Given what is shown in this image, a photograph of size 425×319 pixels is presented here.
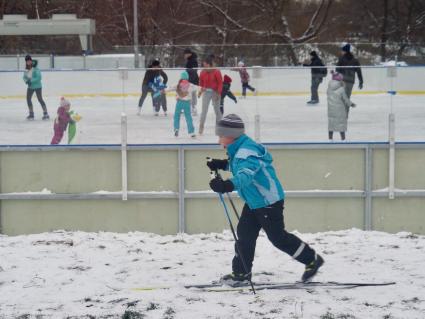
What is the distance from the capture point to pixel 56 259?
22.3 ft

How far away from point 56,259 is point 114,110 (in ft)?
6.88

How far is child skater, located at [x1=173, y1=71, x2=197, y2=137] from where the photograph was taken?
8.27 meters

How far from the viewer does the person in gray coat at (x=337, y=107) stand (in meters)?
8.50

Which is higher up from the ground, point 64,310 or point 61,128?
point 61,128

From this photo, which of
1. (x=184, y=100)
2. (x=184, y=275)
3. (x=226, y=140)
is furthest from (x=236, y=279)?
(x=184, y=100)

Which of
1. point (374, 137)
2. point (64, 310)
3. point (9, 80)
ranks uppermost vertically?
point (9, 80)

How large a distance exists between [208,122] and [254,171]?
284 cm

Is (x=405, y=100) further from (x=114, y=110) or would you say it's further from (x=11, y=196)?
(x=11, y=196)

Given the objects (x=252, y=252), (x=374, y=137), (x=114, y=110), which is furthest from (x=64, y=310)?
(x=374, y=137)

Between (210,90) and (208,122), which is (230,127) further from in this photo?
(210,90)

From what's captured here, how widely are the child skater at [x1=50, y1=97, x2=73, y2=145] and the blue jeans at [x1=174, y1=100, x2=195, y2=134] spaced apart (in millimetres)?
1044

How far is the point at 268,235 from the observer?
5.93 metres

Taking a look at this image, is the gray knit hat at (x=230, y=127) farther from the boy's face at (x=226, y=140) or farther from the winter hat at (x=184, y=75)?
the winter hat at (x=184, y=75)

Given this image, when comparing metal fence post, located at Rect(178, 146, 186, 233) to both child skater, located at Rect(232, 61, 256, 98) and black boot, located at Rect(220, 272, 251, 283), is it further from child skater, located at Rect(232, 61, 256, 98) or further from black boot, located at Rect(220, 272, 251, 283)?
black boot, located at Rect(220, 272, 251, 283)
